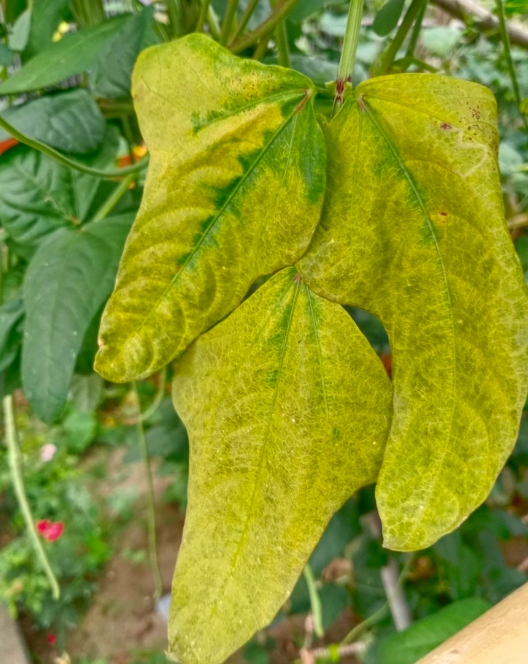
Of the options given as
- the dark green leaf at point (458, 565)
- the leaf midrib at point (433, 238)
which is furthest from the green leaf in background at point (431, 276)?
the dark green leaf at point (458, 565)

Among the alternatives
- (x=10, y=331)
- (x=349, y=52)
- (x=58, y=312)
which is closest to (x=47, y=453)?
(x=10, y=331)

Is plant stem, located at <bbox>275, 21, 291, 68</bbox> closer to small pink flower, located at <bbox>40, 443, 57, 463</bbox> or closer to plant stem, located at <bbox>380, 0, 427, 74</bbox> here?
plant stem, located at <bbox>380, 0, 427, 74</bbox>

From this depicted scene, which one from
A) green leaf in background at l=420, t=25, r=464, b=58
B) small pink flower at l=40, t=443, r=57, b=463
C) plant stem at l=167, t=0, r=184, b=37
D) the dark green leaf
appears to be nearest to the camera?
plant stem at l=167, t=0, r=184, b=37

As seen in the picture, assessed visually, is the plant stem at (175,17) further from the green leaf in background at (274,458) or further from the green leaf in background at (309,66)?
the green leaf in background at (274,458)

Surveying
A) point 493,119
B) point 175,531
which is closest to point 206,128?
point 493,119

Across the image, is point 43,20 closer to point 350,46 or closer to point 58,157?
point 58,157

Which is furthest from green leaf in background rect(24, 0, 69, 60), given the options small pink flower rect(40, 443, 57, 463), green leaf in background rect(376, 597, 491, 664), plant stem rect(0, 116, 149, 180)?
small pink flower rect(40, 443, 57, 463)
